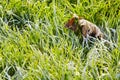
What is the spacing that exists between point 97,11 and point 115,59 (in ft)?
1.86

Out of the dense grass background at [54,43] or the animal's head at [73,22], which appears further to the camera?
the animal's head at [73,22]

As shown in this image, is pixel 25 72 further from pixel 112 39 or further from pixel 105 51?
pixel 112 39

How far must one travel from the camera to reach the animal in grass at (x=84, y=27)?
8.04 ft

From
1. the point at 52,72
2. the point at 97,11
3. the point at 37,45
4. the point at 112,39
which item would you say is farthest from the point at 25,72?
the point at 97,11

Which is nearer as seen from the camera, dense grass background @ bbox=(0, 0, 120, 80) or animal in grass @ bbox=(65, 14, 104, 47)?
dense grass background @ bbox=(0, 0, 120, 80)

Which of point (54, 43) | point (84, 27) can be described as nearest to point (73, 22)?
point (84, 27)

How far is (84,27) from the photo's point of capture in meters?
2.47

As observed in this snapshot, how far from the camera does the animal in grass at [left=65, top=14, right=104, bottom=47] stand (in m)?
2.45

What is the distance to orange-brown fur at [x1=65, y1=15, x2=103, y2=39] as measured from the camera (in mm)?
2451

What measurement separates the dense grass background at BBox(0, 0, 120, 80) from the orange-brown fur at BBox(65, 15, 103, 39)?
5 cm

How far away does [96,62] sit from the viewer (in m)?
2.17

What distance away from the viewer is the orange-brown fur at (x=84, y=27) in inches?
96.5

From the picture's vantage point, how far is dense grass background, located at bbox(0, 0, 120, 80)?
6.86 ft

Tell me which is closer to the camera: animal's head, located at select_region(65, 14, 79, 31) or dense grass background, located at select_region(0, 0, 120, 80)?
dense grass background, located at select_region(0, 0, 120, 80)
